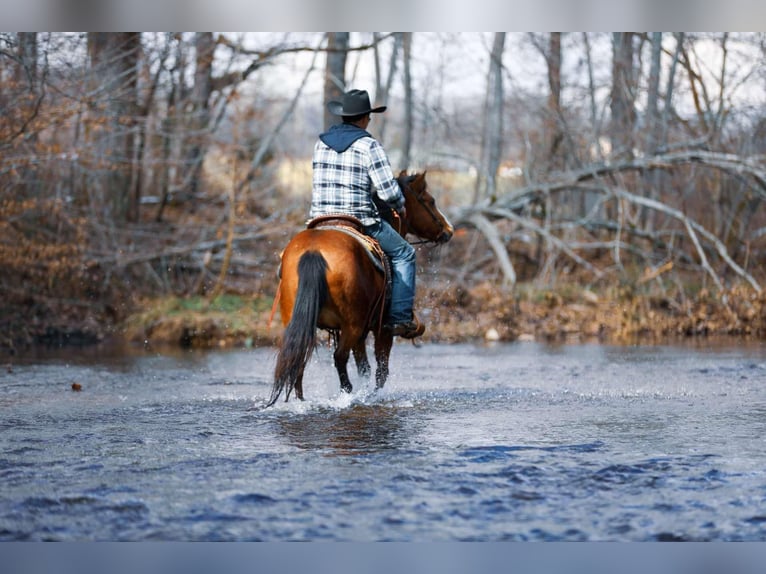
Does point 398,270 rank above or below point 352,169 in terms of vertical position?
below

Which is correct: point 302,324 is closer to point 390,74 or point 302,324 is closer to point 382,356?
point 382,356

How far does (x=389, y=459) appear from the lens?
6078 mm

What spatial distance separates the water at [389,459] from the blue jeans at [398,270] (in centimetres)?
74

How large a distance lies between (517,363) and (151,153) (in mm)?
9171

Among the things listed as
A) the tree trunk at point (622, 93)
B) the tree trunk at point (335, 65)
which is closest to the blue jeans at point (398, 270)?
the tree trunk at point (335, 65)

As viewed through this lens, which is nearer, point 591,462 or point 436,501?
point 436,501

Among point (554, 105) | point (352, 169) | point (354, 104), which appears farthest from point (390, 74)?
point (352, 169)

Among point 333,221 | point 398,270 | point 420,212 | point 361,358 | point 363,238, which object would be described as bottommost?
point 361,358

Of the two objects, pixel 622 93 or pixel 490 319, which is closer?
pixel 490 319

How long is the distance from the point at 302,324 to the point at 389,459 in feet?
5.52

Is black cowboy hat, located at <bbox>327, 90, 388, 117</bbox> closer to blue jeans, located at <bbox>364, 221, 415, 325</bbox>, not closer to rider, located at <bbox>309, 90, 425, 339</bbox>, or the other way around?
rider, located at <bbox>309, 90, 425, 339</bbox>

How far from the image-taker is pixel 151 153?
1886cm

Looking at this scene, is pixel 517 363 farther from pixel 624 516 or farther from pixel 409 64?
pixel 409 64

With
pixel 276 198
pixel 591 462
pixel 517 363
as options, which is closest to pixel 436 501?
pixel 591 462
